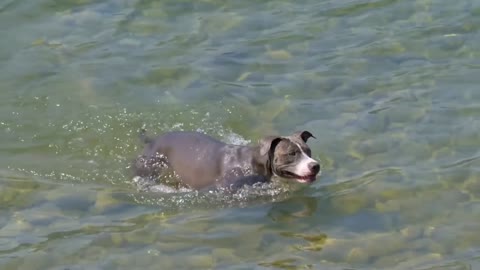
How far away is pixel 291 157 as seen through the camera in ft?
29.7

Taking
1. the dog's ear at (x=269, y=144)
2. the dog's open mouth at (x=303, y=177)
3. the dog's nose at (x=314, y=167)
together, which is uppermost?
the dog's ear at (x=269, y=144)

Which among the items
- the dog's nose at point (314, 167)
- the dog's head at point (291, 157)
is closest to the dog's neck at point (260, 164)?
the dog's head at point (291, 157)

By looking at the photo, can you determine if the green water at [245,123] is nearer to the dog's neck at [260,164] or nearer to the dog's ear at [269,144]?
the dog's neck at [260,164]

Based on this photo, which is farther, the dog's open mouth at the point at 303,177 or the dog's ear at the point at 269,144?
the dog's ear at the point at 269,144

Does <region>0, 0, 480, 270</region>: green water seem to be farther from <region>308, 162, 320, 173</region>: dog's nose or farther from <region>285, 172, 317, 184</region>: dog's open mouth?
<region>308, 162, 320, 173</region>: dog's nose

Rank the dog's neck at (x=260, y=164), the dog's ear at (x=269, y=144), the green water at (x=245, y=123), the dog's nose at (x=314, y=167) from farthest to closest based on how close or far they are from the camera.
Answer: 1. the dog's neck at (x=260, y=164)
2. the dog's ear at (x=269, y=144)
3. the dog's nose at (x=314, y=167)
4. the green water at (x=245, y=123)

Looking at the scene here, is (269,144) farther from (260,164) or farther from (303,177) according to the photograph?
(303,177)

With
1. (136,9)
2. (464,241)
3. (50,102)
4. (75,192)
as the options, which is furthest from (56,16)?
(464,241)

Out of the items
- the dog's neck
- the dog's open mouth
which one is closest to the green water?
the dog's open mouth

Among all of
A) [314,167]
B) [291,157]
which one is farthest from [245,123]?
[314,167]

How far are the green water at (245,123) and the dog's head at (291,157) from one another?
0.68 feet

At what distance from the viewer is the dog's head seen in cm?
889

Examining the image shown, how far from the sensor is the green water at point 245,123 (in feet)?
26.1

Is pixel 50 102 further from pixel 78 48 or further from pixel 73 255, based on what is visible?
pixel 73 255
